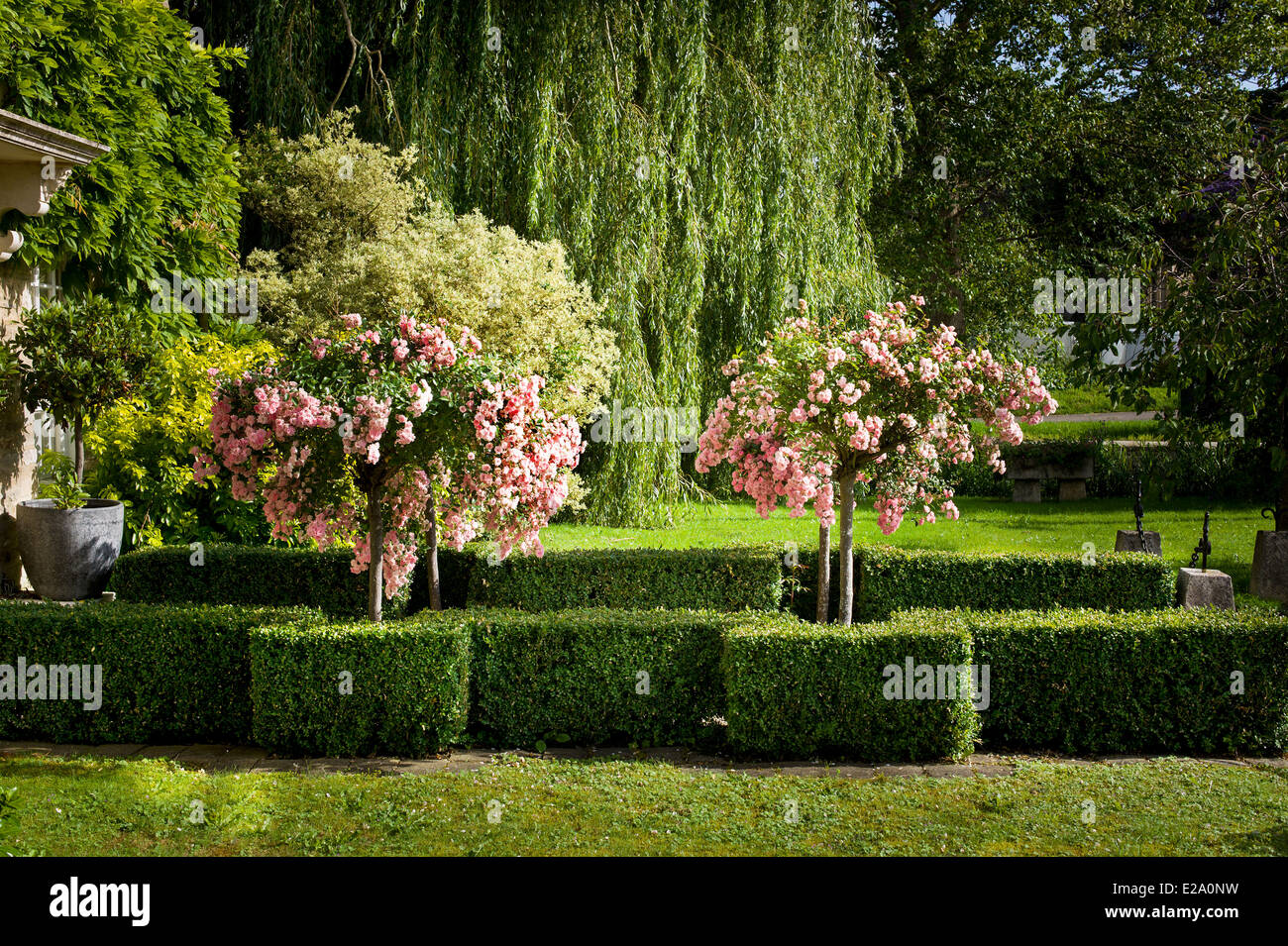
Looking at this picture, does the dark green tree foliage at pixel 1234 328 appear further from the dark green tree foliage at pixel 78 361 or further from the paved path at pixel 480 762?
the dark green tree foliage at pixel 78 361

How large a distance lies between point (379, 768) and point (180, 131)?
786 cm

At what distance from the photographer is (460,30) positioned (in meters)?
13.5

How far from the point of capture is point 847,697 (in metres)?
6.64

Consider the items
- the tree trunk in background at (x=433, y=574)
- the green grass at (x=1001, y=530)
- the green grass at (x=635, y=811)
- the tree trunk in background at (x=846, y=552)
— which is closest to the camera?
the green grass at (x=635, y=811)

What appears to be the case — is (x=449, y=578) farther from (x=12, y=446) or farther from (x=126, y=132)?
(x=126, y=132)

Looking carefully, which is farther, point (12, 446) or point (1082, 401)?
point (1082, 401)

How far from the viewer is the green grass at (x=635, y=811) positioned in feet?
16.9

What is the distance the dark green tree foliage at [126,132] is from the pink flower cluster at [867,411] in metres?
5.64

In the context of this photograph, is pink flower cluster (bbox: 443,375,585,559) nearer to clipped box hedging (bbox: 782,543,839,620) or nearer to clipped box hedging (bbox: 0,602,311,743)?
clipped box hedging (bbox: 0,602,311,743)

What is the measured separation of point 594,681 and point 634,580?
74.1 inches

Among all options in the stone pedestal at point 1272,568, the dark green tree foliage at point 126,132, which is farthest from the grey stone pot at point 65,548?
the stone pedestal at point 1272,568

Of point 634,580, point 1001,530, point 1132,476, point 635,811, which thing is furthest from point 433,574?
point 1132,476

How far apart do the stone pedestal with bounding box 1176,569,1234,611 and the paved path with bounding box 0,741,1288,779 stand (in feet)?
10.1

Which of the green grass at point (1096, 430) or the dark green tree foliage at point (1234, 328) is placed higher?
the dark green tree foliage at point (1234, 328)
